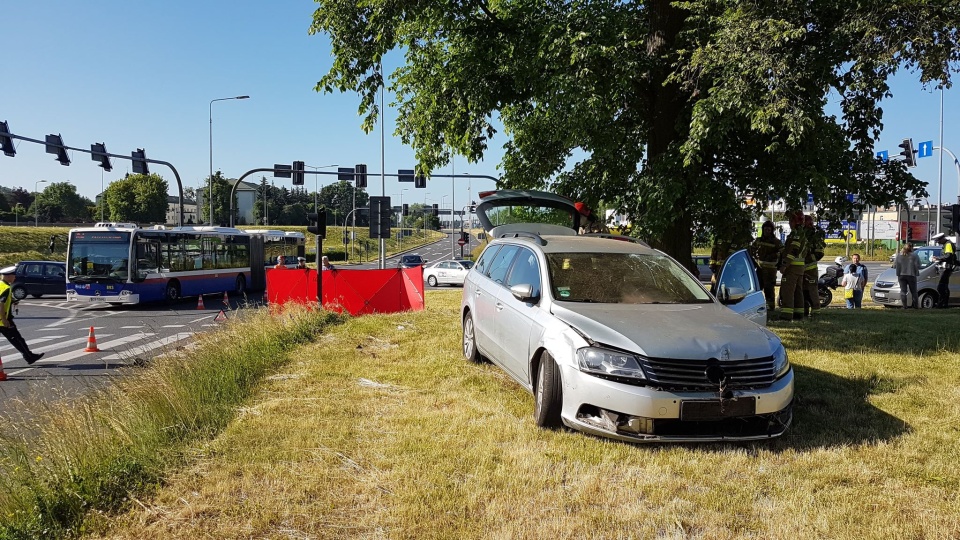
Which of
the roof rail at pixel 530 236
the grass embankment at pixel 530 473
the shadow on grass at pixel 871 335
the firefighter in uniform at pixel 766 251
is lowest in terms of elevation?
the grass embankment at pixel 530 473

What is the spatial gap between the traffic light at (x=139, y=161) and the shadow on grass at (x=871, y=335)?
2461 cm

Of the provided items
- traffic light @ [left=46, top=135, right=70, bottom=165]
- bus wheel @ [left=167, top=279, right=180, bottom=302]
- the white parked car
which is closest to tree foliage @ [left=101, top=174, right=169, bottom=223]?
Result: the white parked car

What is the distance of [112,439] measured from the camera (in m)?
5.21

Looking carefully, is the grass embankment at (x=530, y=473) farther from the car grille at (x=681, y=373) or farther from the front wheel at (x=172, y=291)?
the front wheel at (x=172, y=291)

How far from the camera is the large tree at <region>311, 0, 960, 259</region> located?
8.92 metres

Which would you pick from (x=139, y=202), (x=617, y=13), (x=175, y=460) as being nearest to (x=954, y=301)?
(x=617, y=13)

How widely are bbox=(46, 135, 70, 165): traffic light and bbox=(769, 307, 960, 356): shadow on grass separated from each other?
23.6 metres

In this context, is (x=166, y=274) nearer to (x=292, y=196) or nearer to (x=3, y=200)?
(x=3, y=200)

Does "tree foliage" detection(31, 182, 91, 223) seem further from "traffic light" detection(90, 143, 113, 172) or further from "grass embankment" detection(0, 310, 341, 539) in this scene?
"grass embankment" detection(0, 310, 341, 539)

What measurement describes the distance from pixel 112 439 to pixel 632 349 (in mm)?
3832

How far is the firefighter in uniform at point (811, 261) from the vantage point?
1127 cm

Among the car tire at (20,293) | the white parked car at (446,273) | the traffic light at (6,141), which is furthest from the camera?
the white parked car at (446,273)

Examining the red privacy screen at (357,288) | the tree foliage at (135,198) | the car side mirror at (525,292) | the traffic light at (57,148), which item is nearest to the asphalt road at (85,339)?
the red privacy screen at (357,288)

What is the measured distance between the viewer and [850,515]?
3.93m
